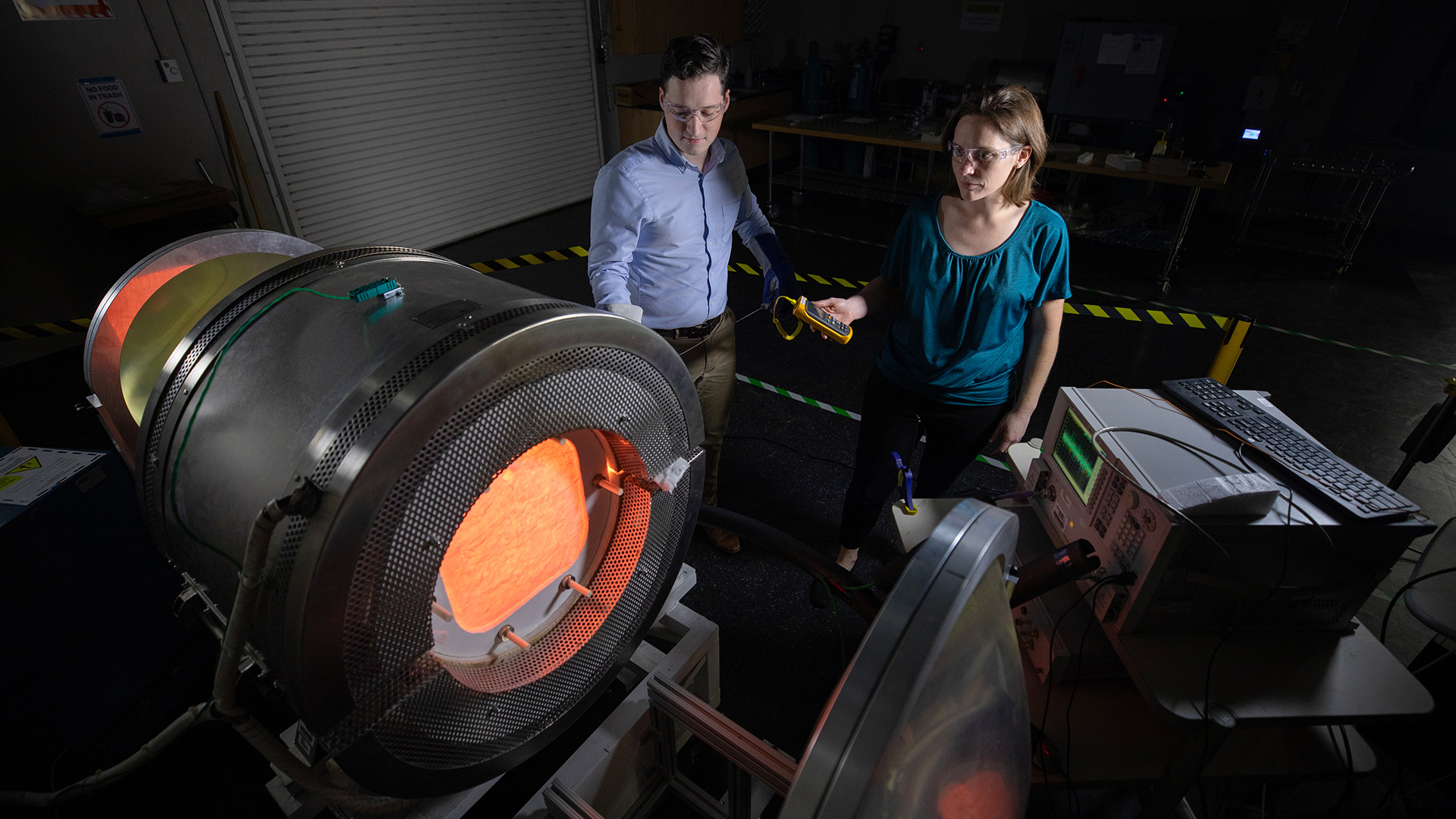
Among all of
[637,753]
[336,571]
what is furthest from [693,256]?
[336,571]

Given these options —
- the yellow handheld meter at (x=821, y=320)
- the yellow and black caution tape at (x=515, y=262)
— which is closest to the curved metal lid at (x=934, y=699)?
the yellow handheld meter at (x=821, y=320)

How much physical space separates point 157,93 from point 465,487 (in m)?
4.99

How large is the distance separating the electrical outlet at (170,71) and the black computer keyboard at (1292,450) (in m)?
5.44

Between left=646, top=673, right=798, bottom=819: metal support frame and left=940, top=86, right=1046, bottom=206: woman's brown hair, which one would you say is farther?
left=940, top=86, right=1046, bottom=206: woman's brown hair

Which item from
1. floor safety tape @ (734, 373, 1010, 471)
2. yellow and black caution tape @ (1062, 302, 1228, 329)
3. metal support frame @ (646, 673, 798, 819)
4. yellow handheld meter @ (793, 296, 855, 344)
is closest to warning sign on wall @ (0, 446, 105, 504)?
metal support frame @ (646, 673, 798, 819)

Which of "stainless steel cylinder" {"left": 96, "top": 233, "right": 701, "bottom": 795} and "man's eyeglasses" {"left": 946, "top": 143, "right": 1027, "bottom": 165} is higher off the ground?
"man's eyeglasses" {"left": 946, "top": 143, "right": 1027, "bottom": 165}

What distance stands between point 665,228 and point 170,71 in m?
4.00

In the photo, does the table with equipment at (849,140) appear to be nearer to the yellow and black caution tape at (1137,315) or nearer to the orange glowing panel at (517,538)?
the yellow and black caution tape at (1137,315)

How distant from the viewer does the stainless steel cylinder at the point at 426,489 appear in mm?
627

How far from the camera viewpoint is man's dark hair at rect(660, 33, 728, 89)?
1.83m

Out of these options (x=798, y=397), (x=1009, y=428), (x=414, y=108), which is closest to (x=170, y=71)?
(x=414, y=108)

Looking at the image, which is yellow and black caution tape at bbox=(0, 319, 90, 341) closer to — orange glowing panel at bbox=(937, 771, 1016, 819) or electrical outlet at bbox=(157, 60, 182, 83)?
electrical outlet at bbox=(157, 60, 182, 83)

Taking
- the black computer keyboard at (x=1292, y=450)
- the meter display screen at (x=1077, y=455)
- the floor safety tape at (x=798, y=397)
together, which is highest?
the black computer keyboard at (x=1292, y=450)

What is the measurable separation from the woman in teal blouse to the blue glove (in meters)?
0.27
